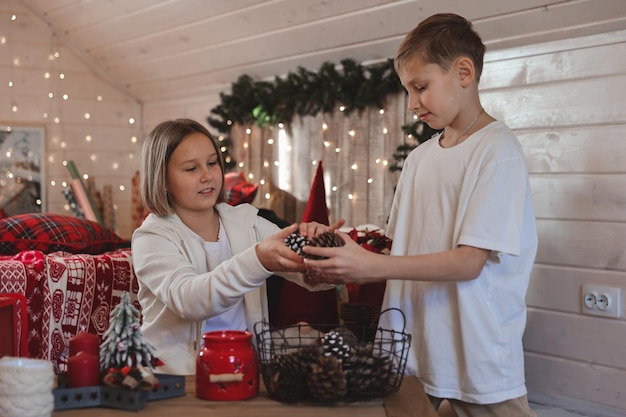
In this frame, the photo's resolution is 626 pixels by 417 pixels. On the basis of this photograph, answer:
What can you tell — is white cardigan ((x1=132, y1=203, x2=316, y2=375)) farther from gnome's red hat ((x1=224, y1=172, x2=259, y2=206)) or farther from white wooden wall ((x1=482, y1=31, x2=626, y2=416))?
white wooden wall ((x1=482, y1=31, x2=626, y2=416))

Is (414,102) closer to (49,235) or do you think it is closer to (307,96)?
(49,235)

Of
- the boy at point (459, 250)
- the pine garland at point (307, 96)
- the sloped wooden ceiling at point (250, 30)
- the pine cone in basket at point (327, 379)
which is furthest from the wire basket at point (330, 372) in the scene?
the pine garland at point (307, 96)

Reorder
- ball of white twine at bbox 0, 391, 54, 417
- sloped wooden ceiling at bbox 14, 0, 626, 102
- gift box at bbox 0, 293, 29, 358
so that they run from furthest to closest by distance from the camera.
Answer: sloped wooden ceiling at bbox 14, 0, 626, 102 → gift box at bbox 0, 293, 29, 358 → ball of white twine at bbox 0, 391, 54, 417

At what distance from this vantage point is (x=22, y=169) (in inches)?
215

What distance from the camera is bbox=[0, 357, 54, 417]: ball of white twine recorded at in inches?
46.3

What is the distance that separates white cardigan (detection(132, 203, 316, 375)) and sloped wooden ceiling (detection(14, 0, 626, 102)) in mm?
1483

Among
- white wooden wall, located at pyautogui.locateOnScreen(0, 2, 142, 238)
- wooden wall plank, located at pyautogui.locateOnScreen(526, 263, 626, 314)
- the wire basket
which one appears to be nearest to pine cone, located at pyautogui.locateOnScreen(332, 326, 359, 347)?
the wire basket

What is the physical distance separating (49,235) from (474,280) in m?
2.10

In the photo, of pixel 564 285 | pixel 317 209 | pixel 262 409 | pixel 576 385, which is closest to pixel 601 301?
pixel 564 285

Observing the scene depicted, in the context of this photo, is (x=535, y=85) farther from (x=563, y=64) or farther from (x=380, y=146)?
(x=380, y=146)

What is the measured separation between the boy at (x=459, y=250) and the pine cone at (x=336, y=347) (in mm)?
186

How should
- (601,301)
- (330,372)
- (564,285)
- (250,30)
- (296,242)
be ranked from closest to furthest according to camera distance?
(330,372) < (296,242) < (601,301) < (564,285) < (250,30)

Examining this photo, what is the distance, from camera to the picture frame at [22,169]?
17.7ft

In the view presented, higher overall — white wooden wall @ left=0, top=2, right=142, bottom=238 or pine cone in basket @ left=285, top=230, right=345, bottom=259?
white wooden wall @ left=0, top=2, right=142, bottom=238
